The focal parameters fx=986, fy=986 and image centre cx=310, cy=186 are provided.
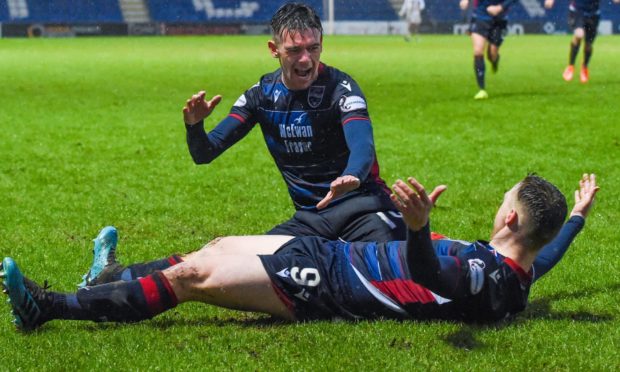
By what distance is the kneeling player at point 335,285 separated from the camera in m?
4.68

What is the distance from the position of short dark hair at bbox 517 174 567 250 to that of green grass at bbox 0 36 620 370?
1.59ft

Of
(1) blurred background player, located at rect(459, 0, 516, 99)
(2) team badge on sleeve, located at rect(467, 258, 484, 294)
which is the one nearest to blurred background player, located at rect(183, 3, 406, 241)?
(2) team badge on sleeve, located at rect(467, 258, 484, 294)

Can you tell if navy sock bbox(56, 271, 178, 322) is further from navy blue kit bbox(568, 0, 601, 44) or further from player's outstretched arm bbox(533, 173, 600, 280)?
navy blue kit bbox(568, 0, 601, 44)

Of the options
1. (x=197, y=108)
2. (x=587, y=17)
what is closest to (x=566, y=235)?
(x=197, y=108)

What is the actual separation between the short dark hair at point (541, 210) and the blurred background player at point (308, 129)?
937mm

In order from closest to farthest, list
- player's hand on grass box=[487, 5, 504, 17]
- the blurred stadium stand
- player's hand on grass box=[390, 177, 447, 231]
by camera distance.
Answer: player's hand on grass box=[390, 177, 447, 231]
player's hand on grass box=[487, 5, 504, 17]
the blurred stadium stand

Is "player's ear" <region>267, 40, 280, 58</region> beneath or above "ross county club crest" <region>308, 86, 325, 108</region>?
above

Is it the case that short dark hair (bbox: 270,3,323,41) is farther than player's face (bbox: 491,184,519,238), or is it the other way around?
short dark hair (bbox: 270,3,323,41)

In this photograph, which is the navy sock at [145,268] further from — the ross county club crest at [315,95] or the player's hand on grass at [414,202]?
→ the player's hand on grass at [414,202]

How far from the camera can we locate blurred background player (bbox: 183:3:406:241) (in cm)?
559

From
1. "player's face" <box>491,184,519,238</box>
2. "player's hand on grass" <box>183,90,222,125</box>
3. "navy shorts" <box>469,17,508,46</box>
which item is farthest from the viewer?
"navy shorts" <box>469,17,508,46</box>

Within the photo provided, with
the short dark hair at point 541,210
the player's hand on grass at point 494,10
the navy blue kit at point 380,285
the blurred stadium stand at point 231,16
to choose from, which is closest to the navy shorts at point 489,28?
the player's hand on grass at point 494,10

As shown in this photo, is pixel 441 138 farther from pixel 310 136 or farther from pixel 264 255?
pixel 264 255

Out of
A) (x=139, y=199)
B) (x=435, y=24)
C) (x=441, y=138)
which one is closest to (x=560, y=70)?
(x=441, y=138)
